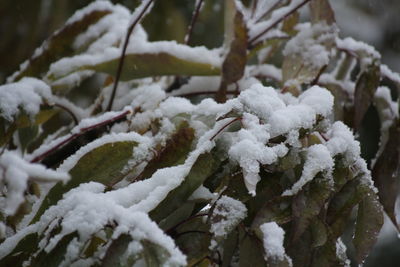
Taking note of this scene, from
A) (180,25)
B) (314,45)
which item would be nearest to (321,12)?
(314,45)

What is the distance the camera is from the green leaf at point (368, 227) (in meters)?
0.74

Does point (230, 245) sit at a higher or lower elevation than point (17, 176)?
lower

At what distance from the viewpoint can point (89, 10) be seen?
109cm

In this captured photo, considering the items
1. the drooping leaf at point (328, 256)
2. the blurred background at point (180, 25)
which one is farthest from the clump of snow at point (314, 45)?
the blurred background at point (180, 25)

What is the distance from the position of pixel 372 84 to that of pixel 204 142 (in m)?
0.40

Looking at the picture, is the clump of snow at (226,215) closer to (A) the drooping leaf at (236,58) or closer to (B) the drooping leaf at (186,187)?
(B) the drooping leaf at (186,187)

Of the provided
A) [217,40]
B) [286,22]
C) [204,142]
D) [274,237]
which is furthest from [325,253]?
[217,40]

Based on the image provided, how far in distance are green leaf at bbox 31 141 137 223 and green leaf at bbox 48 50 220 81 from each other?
254mm

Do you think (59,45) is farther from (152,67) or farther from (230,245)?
(230,245)

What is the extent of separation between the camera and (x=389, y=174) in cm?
95

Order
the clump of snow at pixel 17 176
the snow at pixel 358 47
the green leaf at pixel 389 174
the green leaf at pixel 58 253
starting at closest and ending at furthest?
the clump of snow at pixel 17 176, the green leaf at pixel 58 253, the green leaf at pixel 389 174, the snow at pixel 358 47

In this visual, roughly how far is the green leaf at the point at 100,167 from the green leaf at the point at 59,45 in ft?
1.13

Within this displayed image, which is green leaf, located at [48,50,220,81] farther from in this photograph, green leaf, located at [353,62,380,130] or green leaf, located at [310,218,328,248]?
green leaf, located at [310,218,328,248]

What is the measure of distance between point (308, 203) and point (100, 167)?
0.27 meters
